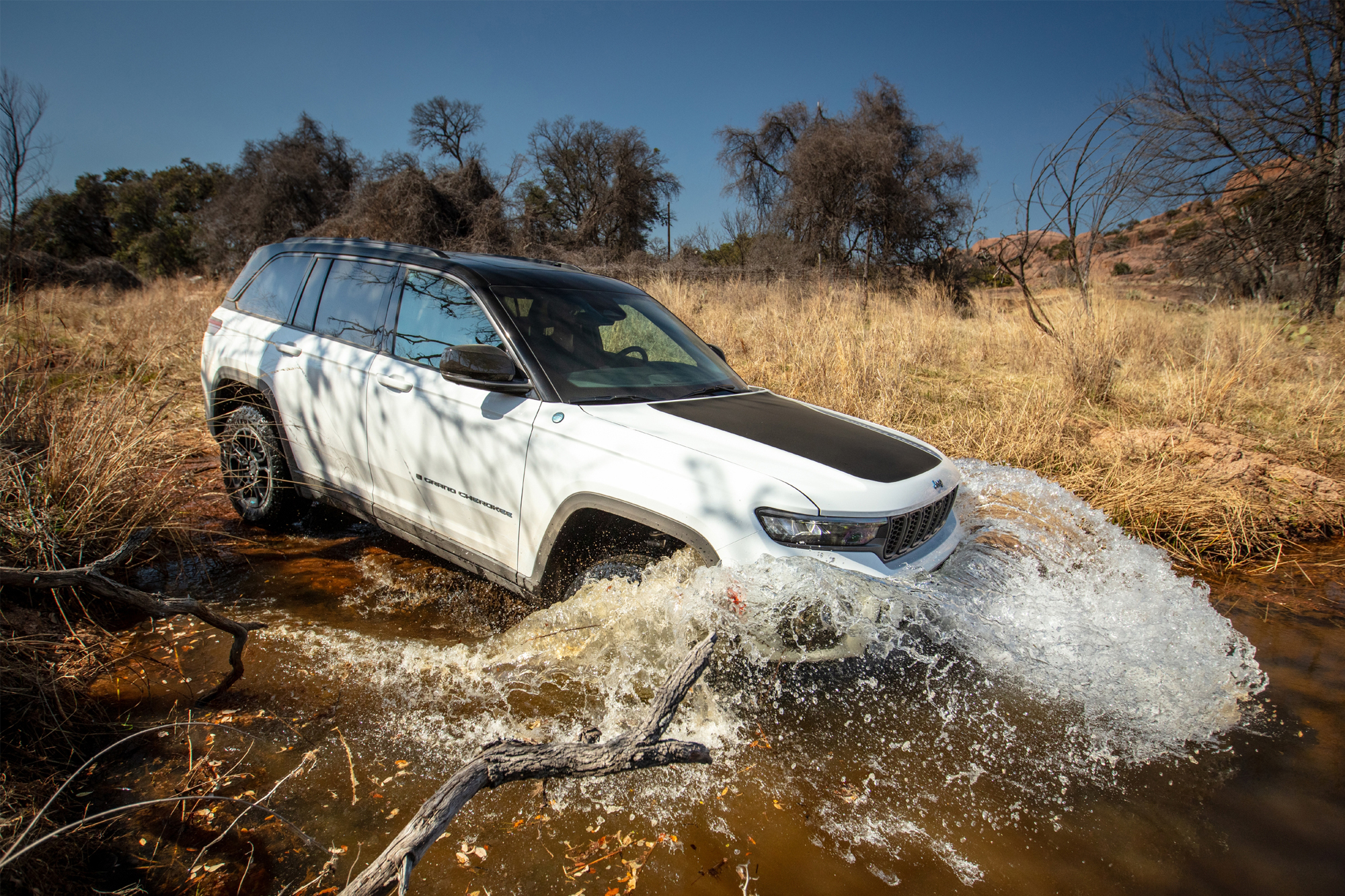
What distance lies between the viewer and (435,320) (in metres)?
3.21

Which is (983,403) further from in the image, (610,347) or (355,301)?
(355,301)

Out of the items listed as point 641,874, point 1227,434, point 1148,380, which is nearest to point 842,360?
point 1227,434

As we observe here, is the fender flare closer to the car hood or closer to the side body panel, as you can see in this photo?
the side body panel

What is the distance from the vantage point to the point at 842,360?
698 cm

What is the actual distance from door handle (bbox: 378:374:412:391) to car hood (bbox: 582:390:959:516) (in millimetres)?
1049

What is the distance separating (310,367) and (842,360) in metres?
5.18

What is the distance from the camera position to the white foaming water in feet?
7.13

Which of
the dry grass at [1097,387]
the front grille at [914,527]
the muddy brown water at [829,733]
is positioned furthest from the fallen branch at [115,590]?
the dry grass at [1097,387]

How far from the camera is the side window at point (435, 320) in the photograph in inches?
120

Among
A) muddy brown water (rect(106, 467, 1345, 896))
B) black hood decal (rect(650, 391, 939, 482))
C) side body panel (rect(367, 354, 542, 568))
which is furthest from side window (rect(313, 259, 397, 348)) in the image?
black hood decal (rect(650, 391, 939, 482))

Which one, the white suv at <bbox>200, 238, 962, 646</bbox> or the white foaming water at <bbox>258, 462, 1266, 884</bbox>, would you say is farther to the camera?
the white suv at <bbox>200, 238, 962, 646</bbox>

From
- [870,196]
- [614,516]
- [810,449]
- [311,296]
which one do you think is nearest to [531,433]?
[614,516]

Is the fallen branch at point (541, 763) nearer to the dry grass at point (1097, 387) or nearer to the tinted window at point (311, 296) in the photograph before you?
the tinted window at point (311, 296)

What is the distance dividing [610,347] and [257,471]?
2.55 meters
